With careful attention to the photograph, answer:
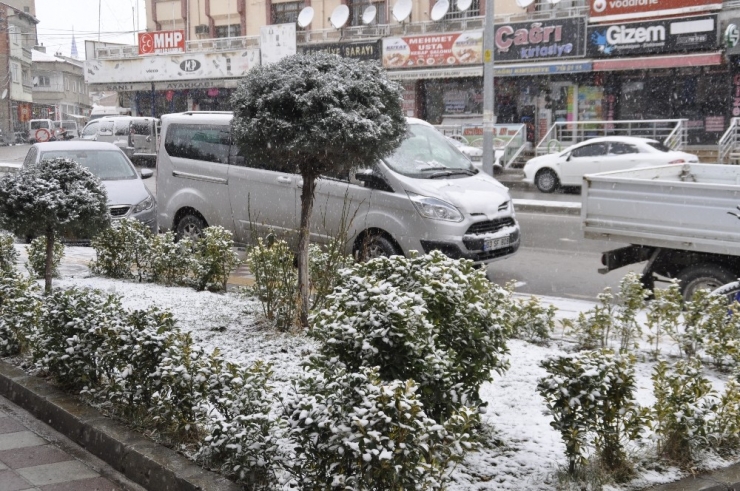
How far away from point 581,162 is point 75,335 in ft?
58.7

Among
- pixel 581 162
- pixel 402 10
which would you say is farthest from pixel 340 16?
pixel 581 162

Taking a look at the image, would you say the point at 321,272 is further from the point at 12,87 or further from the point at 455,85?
the point at 12,87

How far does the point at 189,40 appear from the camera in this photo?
40125 millimetres

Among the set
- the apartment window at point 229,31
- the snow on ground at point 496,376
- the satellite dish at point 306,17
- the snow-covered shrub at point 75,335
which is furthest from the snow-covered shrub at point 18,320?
the apartment window at point 229,31

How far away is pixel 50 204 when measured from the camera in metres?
6.95

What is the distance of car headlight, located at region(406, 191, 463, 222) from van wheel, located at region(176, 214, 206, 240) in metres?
3.53

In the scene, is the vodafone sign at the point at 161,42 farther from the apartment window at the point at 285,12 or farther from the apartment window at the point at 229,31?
the apartment window at the point at 285,12

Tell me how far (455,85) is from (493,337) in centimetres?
2887

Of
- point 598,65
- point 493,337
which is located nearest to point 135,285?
point 493,337

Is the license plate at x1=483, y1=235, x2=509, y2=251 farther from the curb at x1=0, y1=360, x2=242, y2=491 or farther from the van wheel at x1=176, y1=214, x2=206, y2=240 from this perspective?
the curb at x1=0, y1=360, x2=242, y2=491

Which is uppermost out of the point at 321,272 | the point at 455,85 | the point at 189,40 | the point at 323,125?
the point at 189,40

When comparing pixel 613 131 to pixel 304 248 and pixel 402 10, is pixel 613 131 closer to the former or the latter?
pixel 402 10

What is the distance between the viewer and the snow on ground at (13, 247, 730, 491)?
4016mm

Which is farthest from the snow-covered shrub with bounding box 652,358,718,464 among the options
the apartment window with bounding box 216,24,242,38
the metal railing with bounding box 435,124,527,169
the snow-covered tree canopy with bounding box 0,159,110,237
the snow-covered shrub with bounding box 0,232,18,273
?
the apartment window with bounding box 216,24,242,38
